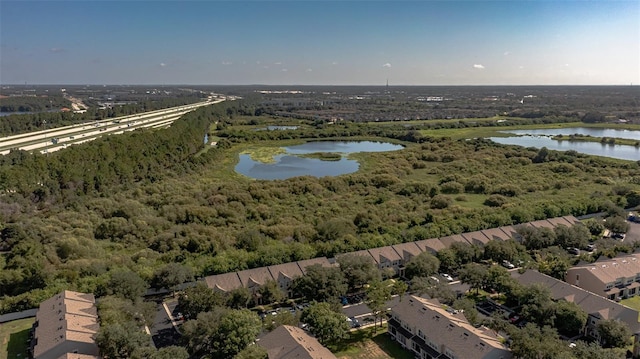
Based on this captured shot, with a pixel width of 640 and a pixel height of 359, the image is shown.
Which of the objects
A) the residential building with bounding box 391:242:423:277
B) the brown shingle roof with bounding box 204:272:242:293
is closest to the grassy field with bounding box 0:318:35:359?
the brown shingle roof with bounding box 204:272:242:293

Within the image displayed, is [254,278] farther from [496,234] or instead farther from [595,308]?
[496,234]

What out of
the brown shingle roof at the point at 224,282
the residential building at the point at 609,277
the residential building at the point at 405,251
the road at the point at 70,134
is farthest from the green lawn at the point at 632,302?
the road at the point at 70,134

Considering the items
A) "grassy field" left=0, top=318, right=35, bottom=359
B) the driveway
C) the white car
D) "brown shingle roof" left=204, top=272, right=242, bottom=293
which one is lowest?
"grassy field" left=0, top=318, right=35, bottom=359

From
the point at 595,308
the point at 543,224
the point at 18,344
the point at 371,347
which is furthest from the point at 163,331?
the point at 543,224

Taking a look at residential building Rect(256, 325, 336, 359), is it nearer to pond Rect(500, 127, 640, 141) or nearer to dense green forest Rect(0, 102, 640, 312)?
dense green forest Rect(0, 102, 640, 312)

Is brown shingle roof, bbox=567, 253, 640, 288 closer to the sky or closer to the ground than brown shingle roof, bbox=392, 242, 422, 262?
closer to the sky

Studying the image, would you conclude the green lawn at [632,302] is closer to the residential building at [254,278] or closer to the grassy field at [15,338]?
the residential building at [254,278]
